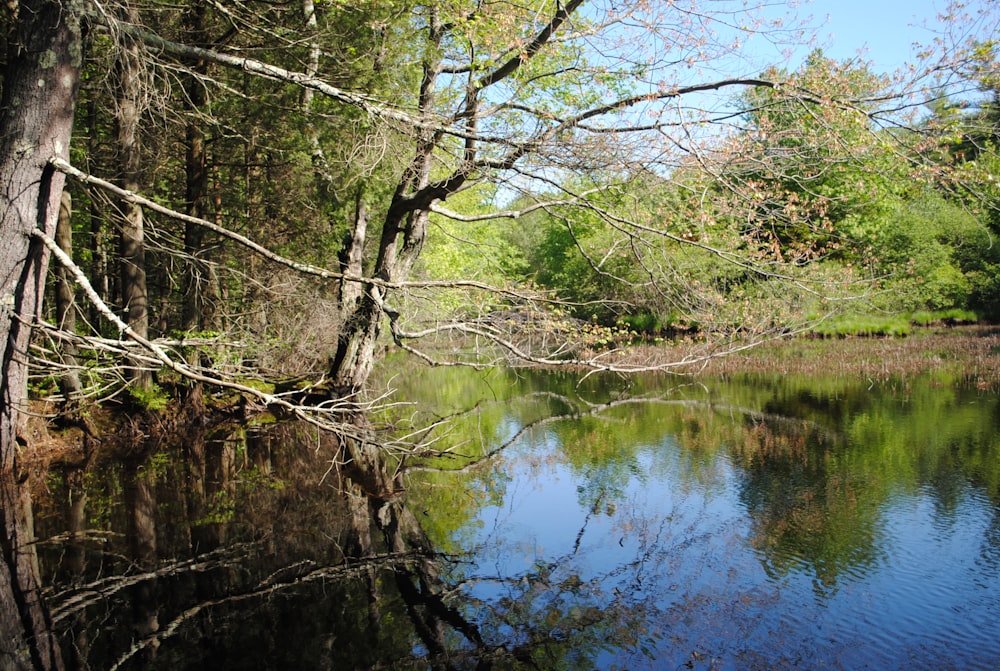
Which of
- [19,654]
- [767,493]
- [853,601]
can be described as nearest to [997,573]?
[853,601]

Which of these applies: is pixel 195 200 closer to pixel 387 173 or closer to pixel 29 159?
pixel 387 173

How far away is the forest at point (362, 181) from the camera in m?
6.01

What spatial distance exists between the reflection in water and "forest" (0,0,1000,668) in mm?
822

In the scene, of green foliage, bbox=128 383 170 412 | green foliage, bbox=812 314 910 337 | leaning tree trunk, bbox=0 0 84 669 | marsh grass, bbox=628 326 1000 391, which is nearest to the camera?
leaning tree trunk, bbox=0 0 84 669

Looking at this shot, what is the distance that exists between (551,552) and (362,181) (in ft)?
26.1

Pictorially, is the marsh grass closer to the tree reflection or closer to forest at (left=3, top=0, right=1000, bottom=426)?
forest at (left=3, top=0, right=1000, bottom=426)

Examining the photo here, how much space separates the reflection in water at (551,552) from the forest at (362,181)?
822mm

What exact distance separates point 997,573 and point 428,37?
9.88 m

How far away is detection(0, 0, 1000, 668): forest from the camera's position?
6.01 meters


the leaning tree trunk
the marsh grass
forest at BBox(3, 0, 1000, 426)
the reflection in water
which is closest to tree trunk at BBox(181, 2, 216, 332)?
forest at BBox(3, 0, 1000, 426)

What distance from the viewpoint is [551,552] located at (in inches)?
246

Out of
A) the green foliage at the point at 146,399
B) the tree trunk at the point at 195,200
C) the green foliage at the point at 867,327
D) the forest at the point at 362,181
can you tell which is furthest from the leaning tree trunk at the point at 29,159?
the green foliage at the point at 867,327

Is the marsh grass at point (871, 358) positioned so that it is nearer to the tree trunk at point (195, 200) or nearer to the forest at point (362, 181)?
the forest at point (362, 181)

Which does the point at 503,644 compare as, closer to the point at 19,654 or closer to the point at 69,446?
the point at 19,654
